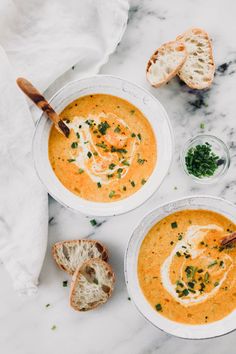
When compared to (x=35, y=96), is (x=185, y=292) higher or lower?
lower

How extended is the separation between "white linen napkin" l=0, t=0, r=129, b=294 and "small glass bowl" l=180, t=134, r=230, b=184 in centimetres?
58

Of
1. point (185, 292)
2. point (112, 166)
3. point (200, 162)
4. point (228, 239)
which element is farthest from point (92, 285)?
point (200, 162)

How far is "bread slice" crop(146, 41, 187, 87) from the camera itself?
285 cm

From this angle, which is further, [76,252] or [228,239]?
[76,252]

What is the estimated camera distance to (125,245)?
2.95m

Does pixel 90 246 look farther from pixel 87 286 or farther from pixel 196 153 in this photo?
pixel 196 153

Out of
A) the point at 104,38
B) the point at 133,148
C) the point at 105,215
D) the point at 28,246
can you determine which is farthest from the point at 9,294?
the point at 104,38

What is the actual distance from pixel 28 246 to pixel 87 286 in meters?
0.34

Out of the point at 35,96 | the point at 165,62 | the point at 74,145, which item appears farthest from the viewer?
the point at 165,62

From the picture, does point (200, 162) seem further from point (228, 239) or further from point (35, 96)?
point (35, 96)

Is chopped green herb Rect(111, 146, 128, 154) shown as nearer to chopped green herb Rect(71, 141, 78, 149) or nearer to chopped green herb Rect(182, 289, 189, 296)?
chopped green herb Rect(71, 141, 78, 149)

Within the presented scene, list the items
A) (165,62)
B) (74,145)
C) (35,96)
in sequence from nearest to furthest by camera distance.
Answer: (35,96)
(74,145)
(165,62)

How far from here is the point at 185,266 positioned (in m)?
2.73

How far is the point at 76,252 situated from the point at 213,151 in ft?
2.69
